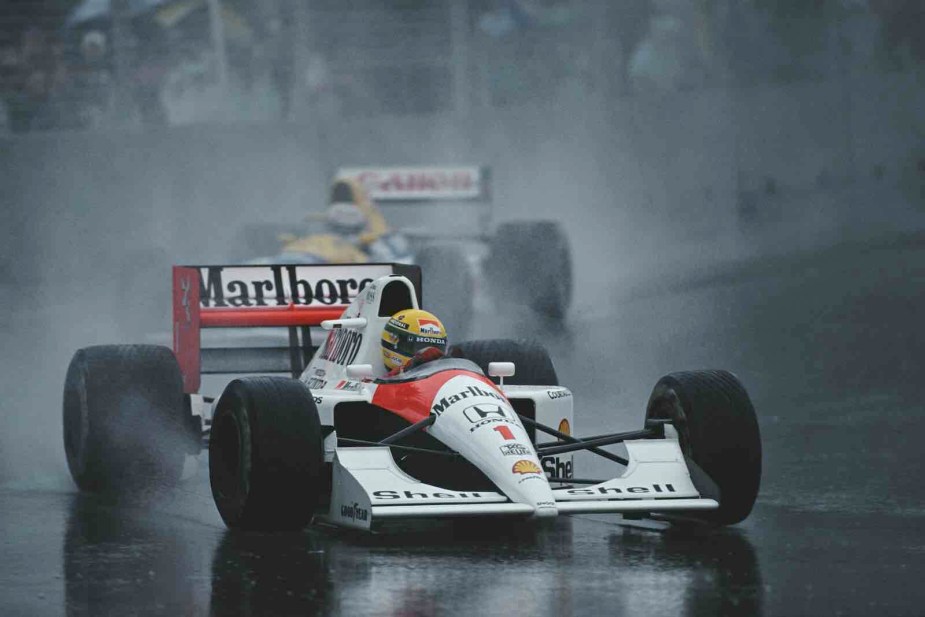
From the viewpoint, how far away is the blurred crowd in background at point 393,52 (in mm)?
24500

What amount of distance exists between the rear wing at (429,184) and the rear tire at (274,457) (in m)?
13.1

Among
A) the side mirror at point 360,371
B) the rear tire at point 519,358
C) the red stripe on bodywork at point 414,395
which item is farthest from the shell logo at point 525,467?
the rear tire at point 519,358

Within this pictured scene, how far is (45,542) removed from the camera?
28.6 ft

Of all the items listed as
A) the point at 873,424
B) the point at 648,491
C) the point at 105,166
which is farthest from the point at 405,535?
the point at 105,166

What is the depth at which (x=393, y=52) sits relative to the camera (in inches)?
1001

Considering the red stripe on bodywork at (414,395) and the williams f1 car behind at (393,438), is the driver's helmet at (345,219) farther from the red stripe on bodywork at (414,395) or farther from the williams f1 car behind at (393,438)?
the red stripe on bodywork at (414,395)

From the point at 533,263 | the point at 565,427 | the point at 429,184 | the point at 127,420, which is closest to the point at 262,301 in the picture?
the point at 127,420

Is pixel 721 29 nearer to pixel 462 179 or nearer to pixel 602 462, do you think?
pixel 462 179

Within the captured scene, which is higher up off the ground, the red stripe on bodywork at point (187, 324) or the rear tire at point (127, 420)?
the red stripe on bodywork at point (187, 324)

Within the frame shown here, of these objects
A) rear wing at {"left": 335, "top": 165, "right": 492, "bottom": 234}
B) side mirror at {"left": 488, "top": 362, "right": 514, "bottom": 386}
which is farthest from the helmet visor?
rear wing at {"left": 335, "top": 165, "right": 492, "bottom": 234}

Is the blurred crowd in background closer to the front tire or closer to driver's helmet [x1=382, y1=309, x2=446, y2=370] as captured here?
the front tire

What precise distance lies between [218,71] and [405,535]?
17553 mm

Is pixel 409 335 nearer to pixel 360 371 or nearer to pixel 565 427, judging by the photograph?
pixel 360 371

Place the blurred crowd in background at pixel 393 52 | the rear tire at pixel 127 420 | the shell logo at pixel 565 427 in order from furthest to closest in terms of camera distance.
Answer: the blurred crowd in background at pixel 393 52 < the rear tire at pixel 127 420 < the shell logo at pixel 565 427
